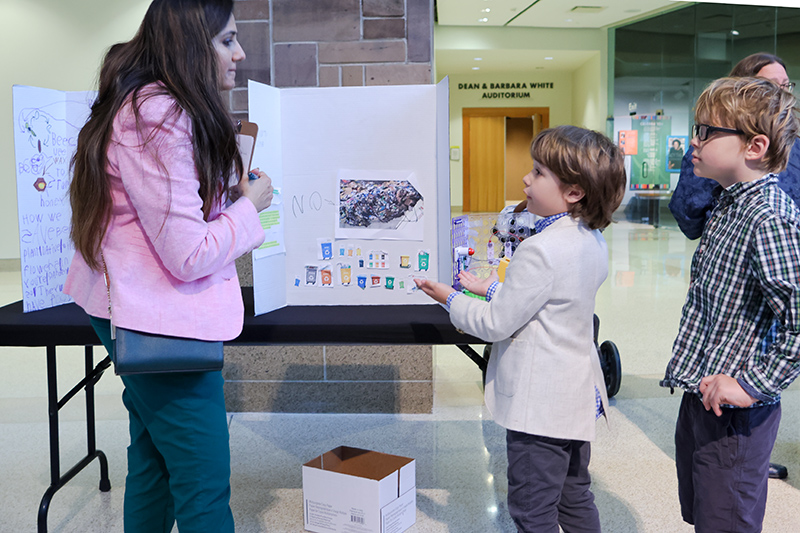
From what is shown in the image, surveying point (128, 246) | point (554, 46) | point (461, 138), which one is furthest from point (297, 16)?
point (461, 138)

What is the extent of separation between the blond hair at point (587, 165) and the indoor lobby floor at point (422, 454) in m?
0.57

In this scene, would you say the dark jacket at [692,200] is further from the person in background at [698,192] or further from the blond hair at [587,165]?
the blond hair at [587,165]

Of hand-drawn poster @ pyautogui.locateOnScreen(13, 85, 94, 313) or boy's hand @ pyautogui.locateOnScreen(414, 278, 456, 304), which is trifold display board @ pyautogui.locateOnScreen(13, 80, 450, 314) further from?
boy's hand @ pyautogui.locateOnScreen(414, 278, 456, 304)

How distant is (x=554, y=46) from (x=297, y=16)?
1119 cm

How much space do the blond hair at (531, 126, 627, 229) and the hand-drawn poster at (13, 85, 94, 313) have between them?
1.31 metres

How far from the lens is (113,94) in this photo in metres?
1.16

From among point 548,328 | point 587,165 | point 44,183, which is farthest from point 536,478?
point 44,183

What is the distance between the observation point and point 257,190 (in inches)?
52.6

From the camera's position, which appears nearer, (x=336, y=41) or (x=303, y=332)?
(x=303, y=332)

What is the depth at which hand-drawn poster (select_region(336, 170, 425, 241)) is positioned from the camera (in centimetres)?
202

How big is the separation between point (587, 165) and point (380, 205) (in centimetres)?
82

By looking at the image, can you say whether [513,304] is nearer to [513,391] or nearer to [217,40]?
[513,391]

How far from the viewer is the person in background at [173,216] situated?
1.12 m

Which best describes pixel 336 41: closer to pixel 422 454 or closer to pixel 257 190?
pixel 257 190
